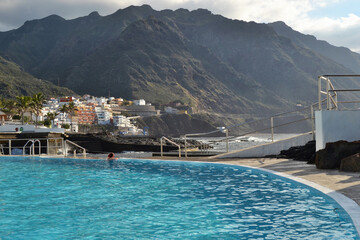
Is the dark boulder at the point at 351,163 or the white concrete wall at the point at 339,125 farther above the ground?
the white concrete wall at the point at 339,125

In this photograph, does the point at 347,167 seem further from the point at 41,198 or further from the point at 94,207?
the point at 41,198

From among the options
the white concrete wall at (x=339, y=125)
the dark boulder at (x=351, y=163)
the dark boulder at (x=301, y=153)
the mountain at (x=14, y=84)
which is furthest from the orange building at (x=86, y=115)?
the dark boulder at (x=351, y=163)

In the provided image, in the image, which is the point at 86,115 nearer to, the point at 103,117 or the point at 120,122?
the point at 103,117

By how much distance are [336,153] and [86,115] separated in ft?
615

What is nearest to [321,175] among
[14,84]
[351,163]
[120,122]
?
[351,163]

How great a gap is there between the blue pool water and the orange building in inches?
7035

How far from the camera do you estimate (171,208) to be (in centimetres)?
858

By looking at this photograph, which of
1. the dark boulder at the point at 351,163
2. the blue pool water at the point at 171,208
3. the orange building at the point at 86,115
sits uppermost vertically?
the orange building at the point at 86,115

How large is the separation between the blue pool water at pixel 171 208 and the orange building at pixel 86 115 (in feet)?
586

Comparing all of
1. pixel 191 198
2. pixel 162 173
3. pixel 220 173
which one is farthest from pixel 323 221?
pixel 162 173

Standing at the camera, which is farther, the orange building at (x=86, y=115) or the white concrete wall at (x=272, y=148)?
the orange building at (x=86, y=115)

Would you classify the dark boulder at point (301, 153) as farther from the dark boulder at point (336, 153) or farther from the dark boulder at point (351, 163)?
the dark boulder at point (351, 163)

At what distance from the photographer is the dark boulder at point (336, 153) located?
1190 cm

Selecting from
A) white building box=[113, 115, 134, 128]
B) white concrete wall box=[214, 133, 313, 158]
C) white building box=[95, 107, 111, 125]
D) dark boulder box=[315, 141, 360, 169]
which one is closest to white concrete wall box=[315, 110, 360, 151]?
dark boulder box=[315, 141, 360, 169]
